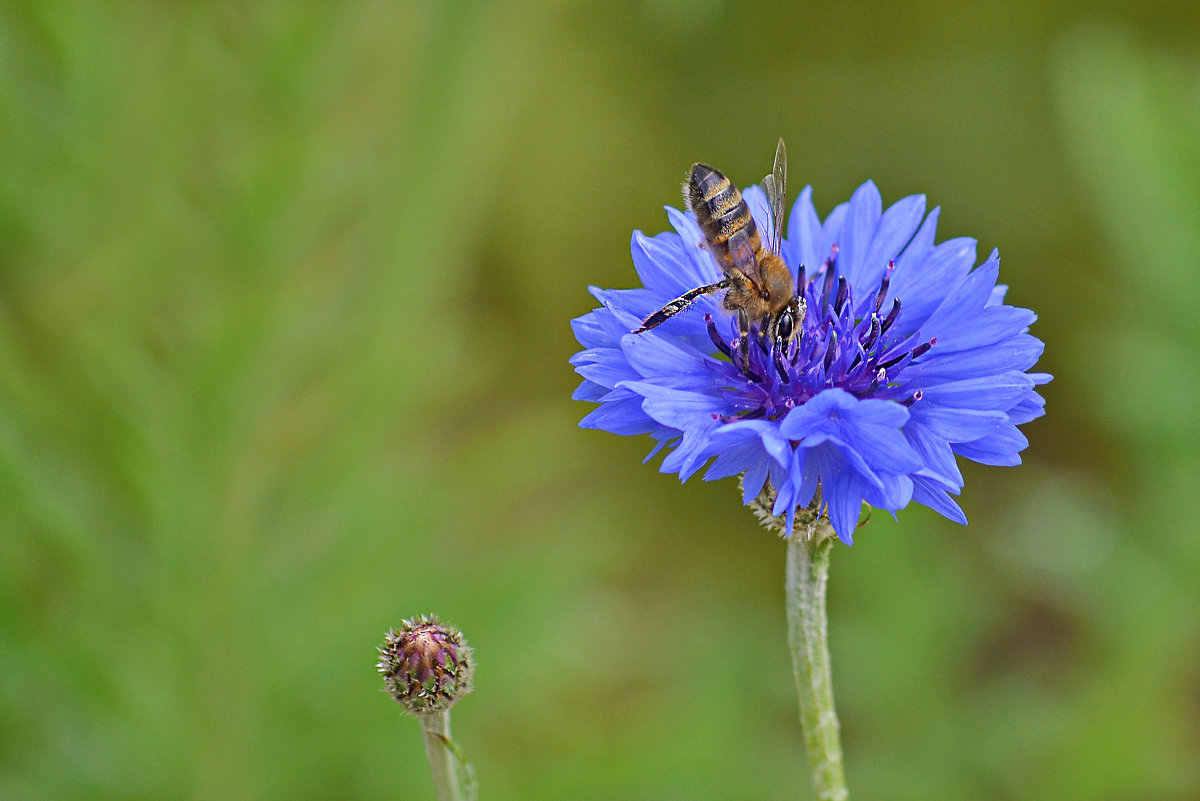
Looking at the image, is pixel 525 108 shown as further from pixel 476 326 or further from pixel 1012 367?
pixel 1012 367

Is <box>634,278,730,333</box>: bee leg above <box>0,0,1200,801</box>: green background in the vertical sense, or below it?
below

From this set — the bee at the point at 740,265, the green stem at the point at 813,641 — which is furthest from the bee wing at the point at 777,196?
the green stem at the point at 813,641

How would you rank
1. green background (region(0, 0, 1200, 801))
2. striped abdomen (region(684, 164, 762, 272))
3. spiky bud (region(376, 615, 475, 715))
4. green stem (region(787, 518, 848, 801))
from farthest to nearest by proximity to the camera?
green background (region(0, 0, 1200, 801)) < striped abdomen (region(684, 164, 762, 272)) < green stem (region(787, 518, 848, 801)) < spiky bud (region(376, 615, 475, 715))

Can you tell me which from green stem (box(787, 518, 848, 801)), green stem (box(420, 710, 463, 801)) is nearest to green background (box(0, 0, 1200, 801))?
green stem (box(420, 710, 463, 801))

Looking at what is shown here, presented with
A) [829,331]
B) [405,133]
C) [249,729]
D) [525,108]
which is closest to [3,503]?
[249,729]

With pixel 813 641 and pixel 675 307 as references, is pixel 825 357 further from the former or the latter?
pixel 813 641

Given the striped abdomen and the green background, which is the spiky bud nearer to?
the striped abdomen

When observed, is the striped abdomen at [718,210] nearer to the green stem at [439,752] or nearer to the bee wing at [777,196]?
the bee wing at [777,196]
